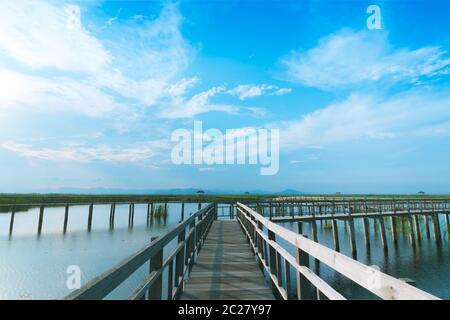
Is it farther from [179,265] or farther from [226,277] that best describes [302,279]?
[226,277]

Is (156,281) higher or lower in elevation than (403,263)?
higher

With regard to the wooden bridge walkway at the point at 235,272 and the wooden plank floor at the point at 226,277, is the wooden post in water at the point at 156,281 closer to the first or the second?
the wooden bridge walkway at the point at 235,272

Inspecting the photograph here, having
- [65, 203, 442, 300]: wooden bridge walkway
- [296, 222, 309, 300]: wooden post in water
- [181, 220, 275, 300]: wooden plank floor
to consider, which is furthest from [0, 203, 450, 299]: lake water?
[296, 222, 309, 300]: wooden post in water

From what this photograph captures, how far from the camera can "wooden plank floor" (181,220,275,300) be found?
4.79 m

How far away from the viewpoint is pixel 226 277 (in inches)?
227

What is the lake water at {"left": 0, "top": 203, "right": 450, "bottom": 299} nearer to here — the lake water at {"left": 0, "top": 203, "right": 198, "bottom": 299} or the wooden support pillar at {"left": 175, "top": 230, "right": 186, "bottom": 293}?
the lake water at {"left": 0, "top": 203, "right": 198, "bottom": 299}

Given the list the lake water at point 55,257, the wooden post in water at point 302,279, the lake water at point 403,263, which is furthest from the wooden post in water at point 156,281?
the lake water at point 403,263

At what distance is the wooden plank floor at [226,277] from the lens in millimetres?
4789

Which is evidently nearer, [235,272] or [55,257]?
[235,272]

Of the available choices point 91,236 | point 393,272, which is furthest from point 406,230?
point 91,236

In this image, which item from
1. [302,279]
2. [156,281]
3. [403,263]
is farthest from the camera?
[403,263]

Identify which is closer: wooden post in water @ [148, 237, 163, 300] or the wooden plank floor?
wooden post in water @ [148, 237, 163, 300]

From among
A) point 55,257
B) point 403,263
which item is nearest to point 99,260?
point 55,257
